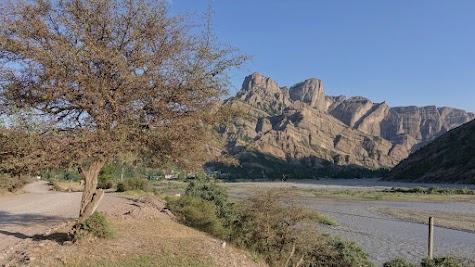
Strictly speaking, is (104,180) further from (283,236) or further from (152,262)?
(152,262)

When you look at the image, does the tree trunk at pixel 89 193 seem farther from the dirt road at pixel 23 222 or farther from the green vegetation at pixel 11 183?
the green vegetation at pixel 11 183

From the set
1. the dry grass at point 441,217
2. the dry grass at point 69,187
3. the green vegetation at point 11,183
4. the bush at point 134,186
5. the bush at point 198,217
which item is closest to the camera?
the bush at point 198,217

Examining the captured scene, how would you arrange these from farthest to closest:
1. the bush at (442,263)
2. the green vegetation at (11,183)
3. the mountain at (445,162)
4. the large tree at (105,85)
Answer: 1. the mountain at (445,162)
2. the green vegetation at (11,183)
3. the bush at (442,263)
4. the large tree at (105,85)

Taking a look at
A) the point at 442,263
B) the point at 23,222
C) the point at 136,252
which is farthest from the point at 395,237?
the point at 23,222

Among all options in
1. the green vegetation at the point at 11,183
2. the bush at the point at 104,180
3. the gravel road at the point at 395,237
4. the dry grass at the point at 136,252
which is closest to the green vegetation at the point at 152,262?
the dry grass at the point at 136,252

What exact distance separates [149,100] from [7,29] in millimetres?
3791

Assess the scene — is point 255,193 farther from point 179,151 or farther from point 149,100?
point 149,100

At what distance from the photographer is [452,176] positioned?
115688mm

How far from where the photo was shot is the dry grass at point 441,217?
133 ft

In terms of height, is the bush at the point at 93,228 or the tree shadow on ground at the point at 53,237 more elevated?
the bush at the point at 93,228

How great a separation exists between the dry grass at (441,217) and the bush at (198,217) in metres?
29.0

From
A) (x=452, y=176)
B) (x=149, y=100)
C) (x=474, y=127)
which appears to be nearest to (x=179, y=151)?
(x=149, y=100)

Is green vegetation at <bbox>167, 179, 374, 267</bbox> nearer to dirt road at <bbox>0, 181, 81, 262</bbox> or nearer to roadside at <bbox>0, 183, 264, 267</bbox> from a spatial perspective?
roadside at <bbox>0, 183, 264, 267</bbox>

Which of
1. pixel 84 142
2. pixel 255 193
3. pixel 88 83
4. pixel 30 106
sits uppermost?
pixel 88 83
